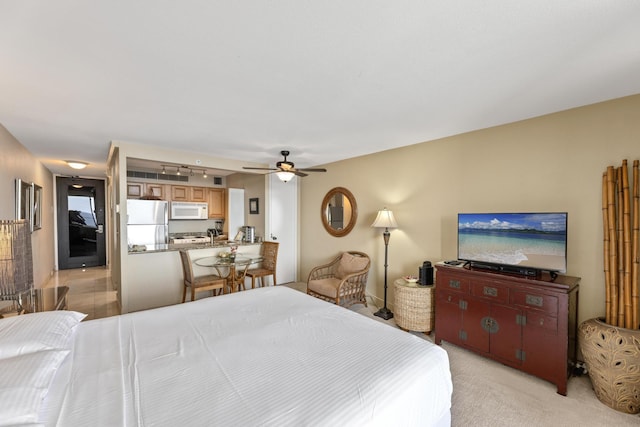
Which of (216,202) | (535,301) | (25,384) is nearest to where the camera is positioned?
(25,384)

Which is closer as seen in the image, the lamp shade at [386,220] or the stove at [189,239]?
the lamp shade at [386,220]

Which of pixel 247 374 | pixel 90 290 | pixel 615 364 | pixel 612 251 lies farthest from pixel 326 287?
pixel 90 290

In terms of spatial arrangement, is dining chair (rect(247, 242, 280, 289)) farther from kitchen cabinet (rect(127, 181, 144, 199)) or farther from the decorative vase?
the decorative vase

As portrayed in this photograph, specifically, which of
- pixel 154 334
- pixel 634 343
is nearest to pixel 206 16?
pixel 154 334

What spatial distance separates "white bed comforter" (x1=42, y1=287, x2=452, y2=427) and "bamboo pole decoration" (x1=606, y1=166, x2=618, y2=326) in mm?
1719

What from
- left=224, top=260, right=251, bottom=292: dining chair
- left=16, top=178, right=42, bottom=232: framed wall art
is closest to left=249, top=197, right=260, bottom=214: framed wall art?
left=224, top=260, right=251, bottom=292: dining chair

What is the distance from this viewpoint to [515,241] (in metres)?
2.62

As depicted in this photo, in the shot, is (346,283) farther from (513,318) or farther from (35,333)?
(35,333)

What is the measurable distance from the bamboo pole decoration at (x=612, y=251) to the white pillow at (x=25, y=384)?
3555 mm

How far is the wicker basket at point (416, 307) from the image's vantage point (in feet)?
10.4

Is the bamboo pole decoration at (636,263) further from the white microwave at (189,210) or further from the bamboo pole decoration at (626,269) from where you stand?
the white microwave at (189,210)

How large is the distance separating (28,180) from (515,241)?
634 cm

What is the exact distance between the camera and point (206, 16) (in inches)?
51.2

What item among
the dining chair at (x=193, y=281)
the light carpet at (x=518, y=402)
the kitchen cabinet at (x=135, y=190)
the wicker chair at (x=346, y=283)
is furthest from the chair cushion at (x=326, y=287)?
the kitchen cabinet at (x=135, y=190)
